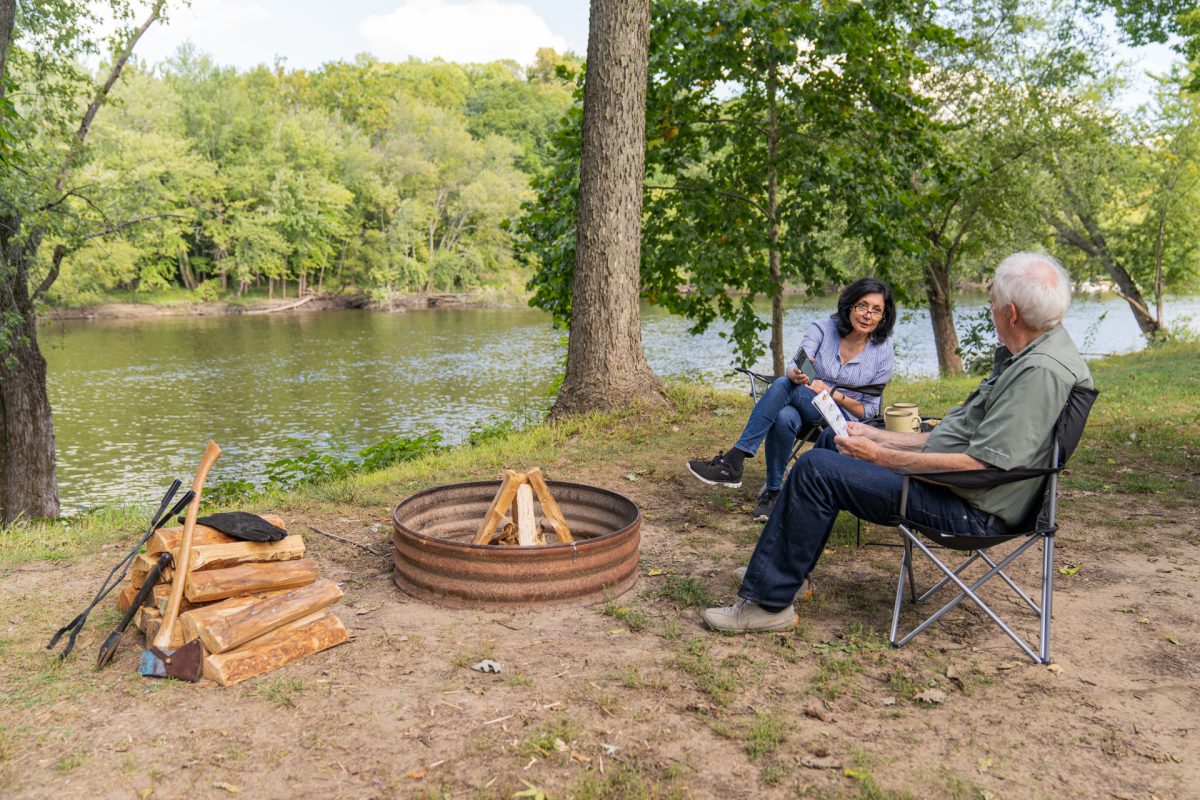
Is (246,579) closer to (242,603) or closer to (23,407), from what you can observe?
(242,603)

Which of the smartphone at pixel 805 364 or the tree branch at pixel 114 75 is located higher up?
the tree branch at pixel 114 75

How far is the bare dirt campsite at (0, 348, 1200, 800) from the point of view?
2553 millimetres

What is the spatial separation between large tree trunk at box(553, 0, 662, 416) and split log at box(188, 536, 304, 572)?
14.1 ft

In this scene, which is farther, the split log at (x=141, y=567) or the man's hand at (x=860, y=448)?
the split log at (x=141, y=567)

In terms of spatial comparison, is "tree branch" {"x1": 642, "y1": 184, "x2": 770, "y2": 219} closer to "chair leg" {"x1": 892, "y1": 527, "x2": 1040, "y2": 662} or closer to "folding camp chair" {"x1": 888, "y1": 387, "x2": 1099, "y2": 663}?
"chair leg" {"x1": 892, "y1": 527, "x2": 1040, "y2": 662}

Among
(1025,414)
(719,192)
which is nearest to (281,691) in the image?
(1025,414)

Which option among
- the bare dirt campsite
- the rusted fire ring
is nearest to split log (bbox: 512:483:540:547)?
the rusted fire ring

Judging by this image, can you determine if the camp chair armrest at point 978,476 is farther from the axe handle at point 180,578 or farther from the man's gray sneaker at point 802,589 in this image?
the axe handle at point 180,578

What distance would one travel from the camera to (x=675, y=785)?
2496mm

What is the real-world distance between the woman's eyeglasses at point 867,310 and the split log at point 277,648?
335 centimetres

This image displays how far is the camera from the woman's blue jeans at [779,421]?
17.0 ft

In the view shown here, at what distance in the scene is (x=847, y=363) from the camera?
17.2ft

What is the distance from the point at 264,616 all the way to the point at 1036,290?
3134 millimetres

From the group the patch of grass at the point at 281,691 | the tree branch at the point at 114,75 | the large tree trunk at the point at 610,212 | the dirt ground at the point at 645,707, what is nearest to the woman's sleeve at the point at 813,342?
the dirt ground at the point at 645,707
